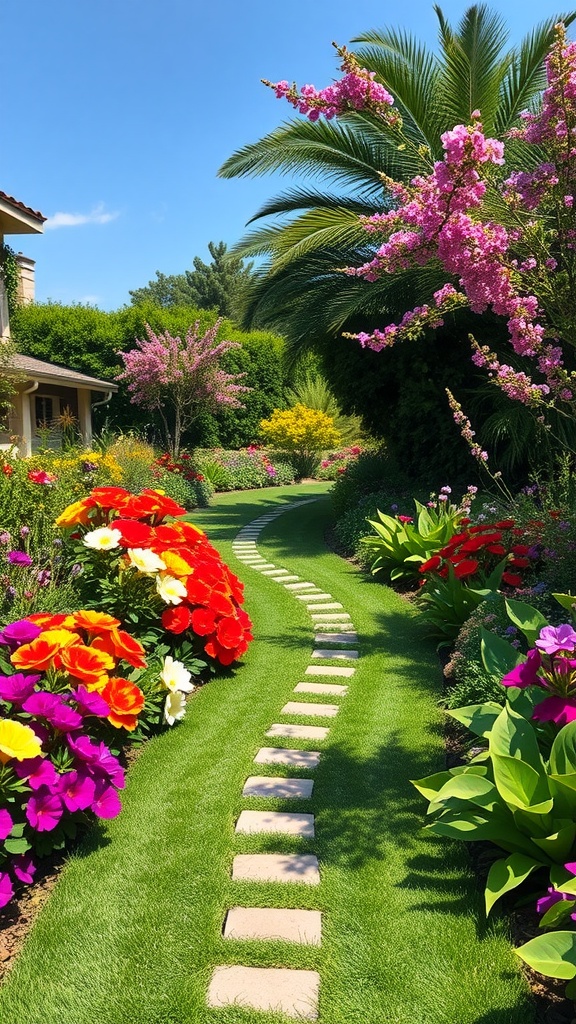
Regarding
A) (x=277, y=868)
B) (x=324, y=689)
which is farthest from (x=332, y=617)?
(x=277, y=868)

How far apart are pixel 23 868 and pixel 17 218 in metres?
12.4

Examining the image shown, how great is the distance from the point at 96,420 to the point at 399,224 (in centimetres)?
1870

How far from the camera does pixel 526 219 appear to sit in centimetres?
346

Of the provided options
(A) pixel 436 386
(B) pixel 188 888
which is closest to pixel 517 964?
(B) pixel 188 888

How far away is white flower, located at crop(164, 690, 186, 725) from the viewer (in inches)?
134

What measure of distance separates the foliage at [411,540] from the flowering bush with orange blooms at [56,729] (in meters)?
3.67

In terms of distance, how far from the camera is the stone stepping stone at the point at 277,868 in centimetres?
233

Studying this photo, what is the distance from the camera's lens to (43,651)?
262 centimetres

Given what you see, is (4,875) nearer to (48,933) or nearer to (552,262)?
(48,933)

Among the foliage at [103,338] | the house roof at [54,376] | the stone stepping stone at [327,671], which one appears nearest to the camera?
the stone stepping stone at [327,671]

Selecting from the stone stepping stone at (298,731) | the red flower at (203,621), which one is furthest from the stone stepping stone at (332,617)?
the stone stepping stone at (298,731)

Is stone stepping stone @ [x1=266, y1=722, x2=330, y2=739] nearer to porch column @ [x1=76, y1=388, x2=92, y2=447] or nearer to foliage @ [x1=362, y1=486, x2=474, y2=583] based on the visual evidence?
foliage @ [x1=362, y1=486, x2=474, y2=583]

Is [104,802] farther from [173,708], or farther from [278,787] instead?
[173,708]

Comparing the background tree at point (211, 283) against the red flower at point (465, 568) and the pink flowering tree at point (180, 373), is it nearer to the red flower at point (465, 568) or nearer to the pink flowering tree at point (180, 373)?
the pink flowering tree at point (180, 373)
